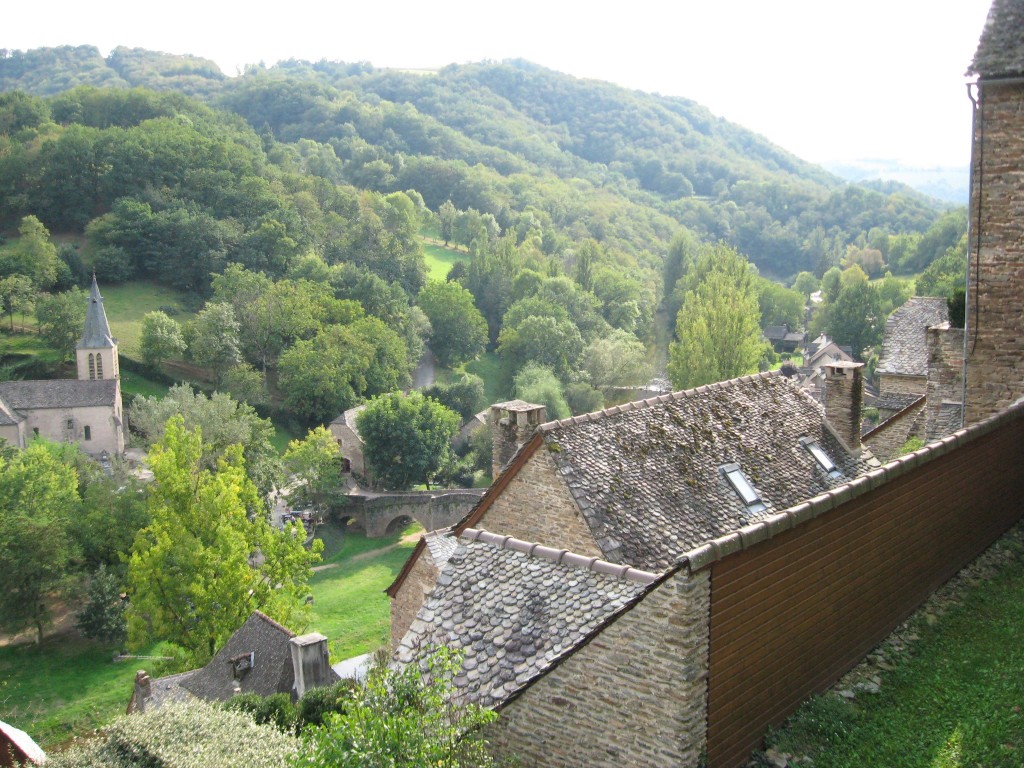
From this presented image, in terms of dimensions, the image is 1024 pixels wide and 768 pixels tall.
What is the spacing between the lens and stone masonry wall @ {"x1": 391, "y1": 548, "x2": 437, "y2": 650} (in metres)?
16.4

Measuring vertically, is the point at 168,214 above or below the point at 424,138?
below

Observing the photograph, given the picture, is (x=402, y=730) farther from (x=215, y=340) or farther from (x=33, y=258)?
(x=33, y=258)

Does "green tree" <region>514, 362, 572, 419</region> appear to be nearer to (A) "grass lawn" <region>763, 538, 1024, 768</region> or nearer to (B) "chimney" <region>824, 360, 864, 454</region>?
(B) "chimney" <region>824, 360, 864, 454</region>

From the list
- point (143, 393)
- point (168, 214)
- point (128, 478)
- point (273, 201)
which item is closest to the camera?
point (128, 478)

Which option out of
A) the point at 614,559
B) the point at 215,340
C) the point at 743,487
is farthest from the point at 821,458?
the point at 215,340

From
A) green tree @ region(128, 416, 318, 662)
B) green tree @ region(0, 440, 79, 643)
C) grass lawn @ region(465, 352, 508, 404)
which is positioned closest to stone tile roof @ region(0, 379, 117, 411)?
green tree @ region(0, 440, 79, 643)

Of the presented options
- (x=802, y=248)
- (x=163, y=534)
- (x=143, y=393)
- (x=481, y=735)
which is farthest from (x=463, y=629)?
(x=802, y=248)

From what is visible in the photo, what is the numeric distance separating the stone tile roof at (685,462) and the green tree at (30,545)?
88.2 ft

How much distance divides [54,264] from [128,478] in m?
34.2

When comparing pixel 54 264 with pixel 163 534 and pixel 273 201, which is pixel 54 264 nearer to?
pixel 273 201

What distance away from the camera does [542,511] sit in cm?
1474

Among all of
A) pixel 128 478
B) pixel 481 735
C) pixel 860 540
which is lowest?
pixel 128 478

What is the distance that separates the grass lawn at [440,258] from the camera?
311 feet

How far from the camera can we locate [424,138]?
147m
